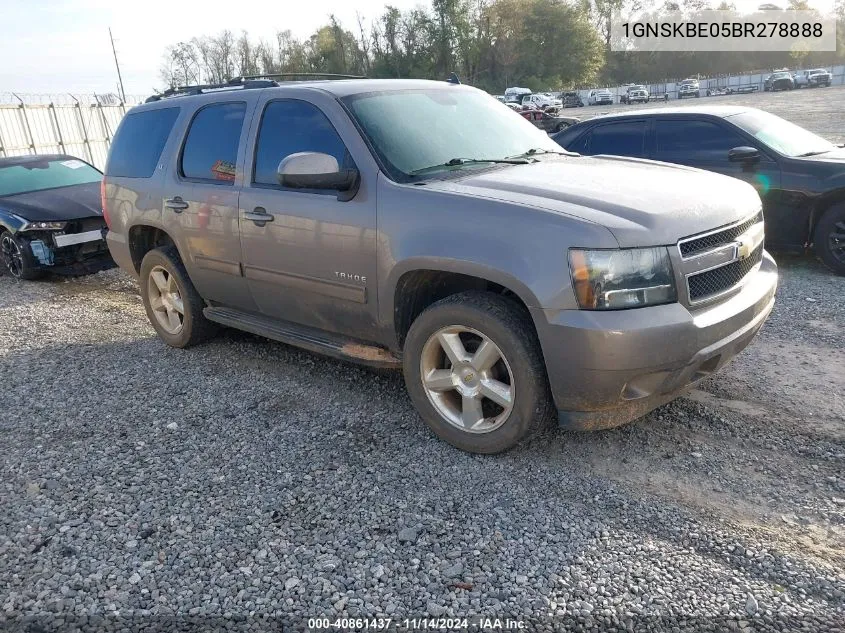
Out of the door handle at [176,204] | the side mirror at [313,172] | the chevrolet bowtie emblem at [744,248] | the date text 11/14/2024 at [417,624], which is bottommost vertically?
the date text 11/14/2024 at [417,624]

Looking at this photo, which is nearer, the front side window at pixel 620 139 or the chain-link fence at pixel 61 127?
the front side window at pixel 620 139

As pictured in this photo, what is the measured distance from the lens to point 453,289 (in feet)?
12.6

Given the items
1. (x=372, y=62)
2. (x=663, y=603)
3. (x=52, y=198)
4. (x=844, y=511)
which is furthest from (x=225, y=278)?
(x=372, y=62)

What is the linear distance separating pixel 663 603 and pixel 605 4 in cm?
11139

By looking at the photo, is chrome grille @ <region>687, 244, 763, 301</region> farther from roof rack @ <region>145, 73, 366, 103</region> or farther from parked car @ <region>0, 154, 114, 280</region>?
parked car @ <region>0, 154, 114, 280</region>

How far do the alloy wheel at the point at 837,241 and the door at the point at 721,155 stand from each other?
0.38 metres

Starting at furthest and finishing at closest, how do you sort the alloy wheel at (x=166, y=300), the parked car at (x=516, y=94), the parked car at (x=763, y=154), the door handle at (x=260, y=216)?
the parked car at (x=516, y=94), the parked car at (x=763, y=154), the alloy wheel at (x=166, y=300), the door handle at (x=260, y=216)

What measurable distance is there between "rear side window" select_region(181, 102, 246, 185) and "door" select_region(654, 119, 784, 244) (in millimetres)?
5099

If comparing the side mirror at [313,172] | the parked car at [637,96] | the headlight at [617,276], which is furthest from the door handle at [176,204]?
the parked car at [637,96]

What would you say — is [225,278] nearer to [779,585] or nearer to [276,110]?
[276,110]

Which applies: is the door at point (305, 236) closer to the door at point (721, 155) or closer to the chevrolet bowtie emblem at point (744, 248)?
the chevrolet bowtie emblem at point (744, 248)

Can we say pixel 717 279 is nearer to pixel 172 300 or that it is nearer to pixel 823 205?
pixel 172 300

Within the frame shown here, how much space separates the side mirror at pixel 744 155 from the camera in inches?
277

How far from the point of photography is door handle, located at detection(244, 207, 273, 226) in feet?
14.0
